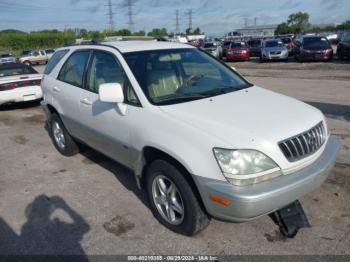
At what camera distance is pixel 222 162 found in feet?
9.14

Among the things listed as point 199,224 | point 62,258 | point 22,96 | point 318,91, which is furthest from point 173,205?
point 318,91

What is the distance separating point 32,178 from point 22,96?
5.73m

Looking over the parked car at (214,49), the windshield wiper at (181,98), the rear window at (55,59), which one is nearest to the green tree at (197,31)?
the parked car at (214,49)

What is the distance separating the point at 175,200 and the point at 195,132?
0.78m

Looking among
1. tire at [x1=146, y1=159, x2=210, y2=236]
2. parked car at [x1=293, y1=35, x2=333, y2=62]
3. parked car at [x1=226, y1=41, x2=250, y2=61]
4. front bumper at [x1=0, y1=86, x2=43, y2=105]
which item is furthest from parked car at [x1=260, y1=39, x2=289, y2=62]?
tire at [x1=146, y1=159, x2=210, y2=236]

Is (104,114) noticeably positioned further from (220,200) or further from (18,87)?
(18,87)

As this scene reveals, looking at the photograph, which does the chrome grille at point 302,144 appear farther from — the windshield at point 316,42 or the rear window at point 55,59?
the windshield at point 316,42

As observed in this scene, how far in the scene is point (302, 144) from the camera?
119 inches

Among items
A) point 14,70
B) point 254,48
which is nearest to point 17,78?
point 14,70

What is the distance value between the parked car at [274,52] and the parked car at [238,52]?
91.7 inches

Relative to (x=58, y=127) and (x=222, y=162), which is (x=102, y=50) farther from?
(x=222, y=162)

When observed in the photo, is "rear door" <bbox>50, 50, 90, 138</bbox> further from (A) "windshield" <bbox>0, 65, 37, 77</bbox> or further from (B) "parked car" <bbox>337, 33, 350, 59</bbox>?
(B) "parked car" <bbox>337, 33, 350, 59</bbox>

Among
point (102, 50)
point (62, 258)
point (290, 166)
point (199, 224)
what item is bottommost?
point (62, 258)

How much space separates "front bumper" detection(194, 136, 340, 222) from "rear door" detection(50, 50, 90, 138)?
2470 mm
